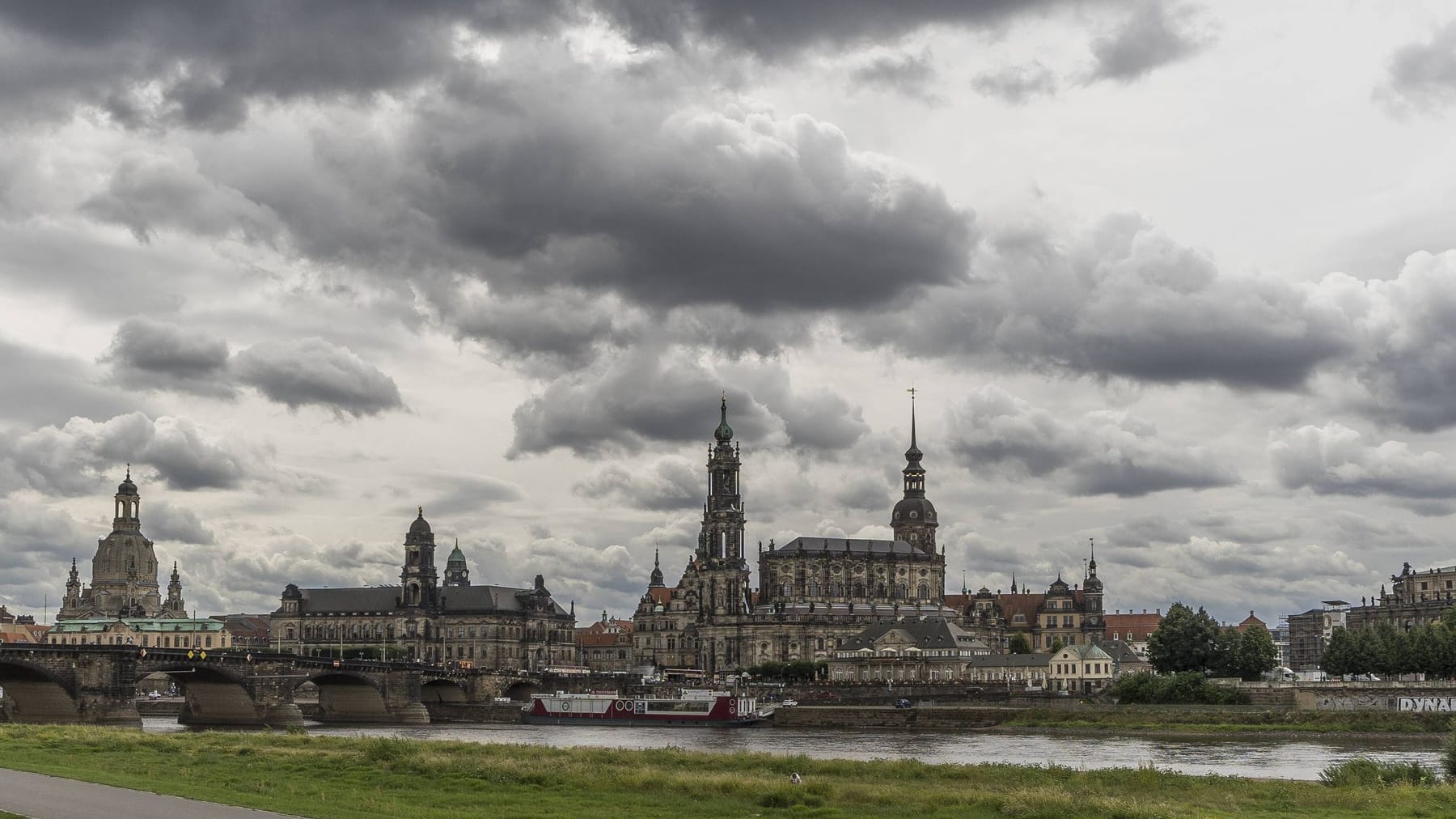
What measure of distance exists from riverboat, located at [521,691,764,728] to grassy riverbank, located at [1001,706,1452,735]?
878 inches

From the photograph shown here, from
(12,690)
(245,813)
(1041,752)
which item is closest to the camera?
(245,813)

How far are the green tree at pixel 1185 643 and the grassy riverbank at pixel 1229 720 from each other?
63.0ft

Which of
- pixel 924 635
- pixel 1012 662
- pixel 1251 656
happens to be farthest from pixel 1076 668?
pixel 1251 656

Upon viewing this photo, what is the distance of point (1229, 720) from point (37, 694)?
72940 millimetres

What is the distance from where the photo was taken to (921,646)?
165 meters

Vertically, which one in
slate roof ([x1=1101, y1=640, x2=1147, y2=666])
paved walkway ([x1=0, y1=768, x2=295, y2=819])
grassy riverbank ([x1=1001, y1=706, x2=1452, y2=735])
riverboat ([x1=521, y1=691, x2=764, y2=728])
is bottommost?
riverboat ([x1=521, y1=691, x2=764, y2=728])

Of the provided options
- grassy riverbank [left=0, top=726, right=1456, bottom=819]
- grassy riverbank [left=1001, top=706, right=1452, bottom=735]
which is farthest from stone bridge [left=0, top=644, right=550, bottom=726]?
grassy riverbank [left=1001, top=706, right=1452, bottom=735]

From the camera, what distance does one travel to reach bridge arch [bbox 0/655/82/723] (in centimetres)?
8862

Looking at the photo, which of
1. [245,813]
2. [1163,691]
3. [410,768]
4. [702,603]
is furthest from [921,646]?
[245,813]

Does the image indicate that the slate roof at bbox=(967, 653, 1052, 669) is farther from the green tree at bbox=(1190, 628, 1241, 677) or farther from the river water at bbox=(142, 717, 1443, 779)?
the river water at bbox=(142, 717, 1443, 779)

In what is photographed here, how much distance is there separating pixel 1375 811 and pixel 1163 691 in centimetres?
7494

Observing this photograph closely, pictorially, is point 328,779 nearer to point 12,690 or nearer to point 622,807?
point 622,807

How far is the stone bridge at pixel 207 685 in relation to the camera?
90562mm

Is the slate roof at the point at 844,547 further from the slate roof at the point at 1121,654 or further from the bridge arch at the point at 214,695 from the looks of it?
the bridge arch at the point at 214,695
